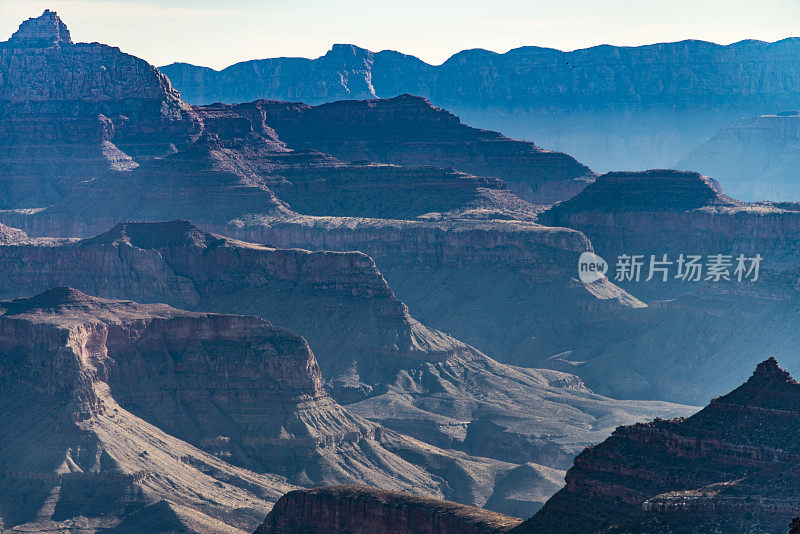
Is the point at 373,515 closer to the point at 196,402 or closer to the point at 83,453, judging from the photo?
the point at 83,453

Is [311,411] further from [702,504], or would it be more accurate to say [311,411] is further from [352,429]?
[702,504]

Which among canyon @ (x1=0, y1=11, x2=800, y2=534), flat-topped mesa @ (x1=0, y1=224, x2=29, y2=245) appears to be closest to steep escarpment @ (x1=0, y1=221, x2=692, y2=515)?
canyon @ (x1=0, y1=11, x2=800, y2=534)

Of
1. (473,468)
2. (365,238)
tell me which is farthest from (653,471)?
(365,238)

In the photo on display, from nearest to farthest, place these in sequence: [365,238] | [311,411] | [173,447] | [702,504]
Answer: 1. [702,504]
2. [173,447]
3. [311,411]
4. [365,238]

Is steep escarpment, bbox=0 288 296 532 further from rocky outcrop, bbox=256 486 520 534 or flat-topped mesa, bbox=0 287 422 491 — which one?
rocky outcrop, bbox=256 486 520 534

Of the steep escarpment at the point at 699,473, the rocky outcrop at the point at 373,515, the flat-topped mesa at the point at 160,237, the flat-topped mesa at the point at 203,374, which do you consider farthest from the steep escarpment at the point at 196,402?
the steep escarpment at the point at 699,473

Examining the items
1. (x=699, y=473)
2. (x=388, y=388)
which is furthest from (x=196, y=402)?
(x=699, y=473)
